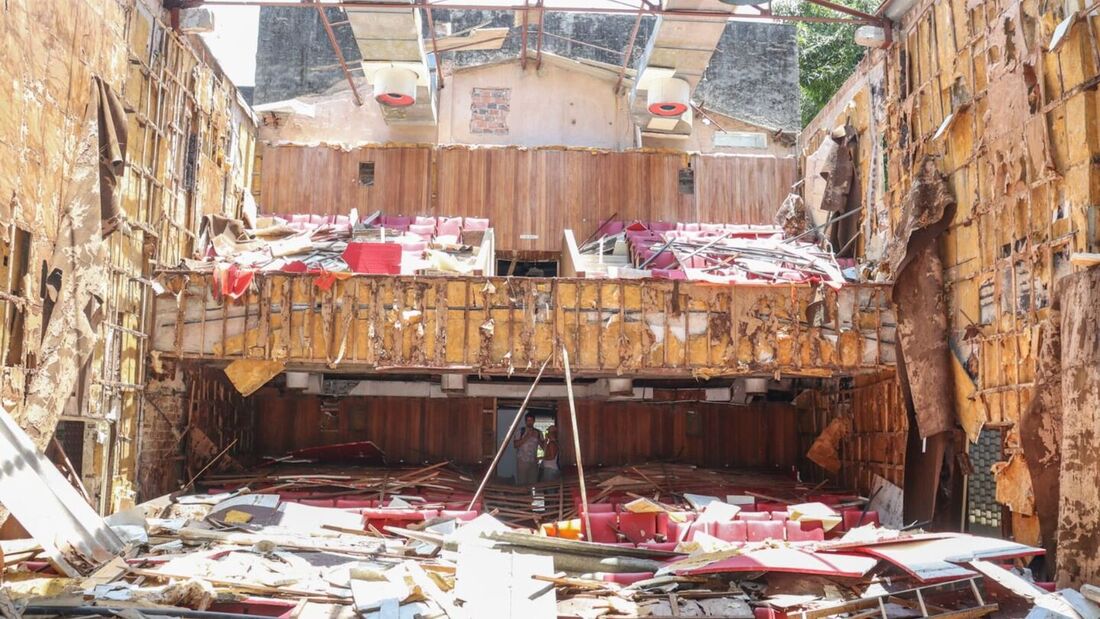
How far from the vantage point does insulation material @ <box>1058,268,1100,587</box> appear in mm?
8430

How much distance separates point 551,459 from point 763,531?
18.7ft

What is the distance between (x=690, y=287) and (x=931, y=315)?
128 inches

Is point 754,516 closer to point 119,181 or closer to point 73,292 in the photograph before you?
point 73,292

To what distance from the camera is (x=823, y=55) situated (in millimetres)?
28984

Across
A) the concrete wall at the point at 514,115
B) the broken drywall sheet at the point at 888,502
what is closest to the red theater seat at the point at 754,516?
the broken drywall sheet at the point at 888,502

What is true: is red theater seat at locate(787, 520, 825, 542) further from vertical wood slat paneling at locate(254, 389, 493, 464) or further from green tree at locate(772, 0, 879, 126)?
green tree at locate(772, 0, 879, 126)

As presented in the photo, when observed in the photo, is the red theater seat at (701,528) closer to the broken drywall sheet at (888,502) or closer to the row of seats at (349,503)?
the broken drywall sheet at (888,502)

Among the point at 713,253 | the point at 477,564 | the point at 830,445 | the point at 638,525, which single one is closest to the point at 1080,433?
the point at 638,525

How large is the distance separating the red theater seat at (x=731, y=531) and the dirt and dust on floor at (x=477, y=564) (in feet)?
0.06

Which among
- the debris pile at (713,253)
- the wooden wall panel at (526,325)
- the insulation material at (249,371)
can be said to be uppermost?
the debris pile at (713,253)

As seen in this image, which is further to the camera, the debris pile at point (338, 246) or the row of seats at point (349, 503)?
the debris pile at point (338, 246)

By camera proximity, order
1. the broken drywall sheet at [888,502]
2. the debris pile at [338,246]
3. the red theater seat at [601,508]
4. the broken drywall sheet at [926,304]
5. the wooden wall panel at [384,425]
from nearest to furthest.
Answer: the broken drywall sheet at [926,304] < the red theater seat at [601,508] < the broken drywall sheet at [888,502] < the debris pile at [338,246] < the wooden wall panel at [384,425]

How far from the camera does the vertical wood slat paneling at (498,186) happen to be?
18.3m

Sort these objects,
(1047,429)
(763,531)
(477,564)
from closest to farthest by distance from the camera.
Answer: (477,564), (1047,429), (763,531)
